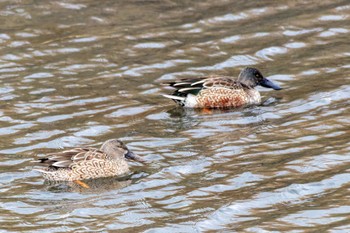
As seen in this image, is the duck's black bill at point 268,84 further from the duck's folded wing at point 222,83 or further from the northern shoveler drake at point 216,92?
the duck's folded wing at point 222,83

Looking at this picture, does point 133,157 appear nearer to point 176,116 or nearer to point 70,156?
point 70,156

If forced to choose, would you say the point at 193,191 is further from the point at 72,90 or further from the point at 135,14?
the point at 135,14

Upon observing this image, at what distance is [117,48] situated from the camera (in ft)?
55.9

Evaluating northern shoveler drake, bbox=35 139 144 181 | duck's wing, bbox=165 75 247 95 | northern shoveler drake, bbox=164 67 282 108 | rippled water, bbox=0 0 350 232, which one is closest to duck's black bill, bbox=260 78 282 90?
northern shoveler drake, bbox=164 67 282 108

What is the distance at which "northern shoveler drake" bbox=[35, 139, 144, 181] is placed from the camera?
1181cm

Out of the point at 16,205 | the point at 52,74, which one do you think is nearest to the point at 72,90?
the point at 52,74

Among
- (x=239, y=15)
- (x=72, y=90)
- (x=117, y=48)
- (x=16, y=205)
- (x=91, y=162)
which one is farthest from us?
(x=239, y=15)

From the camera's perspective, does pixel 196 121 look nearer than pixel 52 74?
Yes

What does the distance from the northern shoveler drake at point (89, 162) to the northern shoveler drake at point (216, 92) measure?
2.76 metres

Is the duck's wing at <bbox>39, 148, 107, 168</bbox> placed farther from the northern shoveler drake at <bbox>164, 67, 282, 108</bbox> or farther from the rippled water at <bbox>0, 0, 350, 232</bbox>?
the northern shoveler drake at <bbox>164, 67, 282, 108</bbox>

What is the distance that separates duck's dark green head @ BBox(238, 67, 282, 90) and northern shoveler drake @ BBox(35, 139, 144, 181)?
3504mm

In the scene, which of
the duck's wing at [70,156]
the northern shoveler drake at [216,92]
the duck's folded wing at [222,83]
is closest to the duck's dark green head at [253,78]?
the northern shoveler drake at [216,92]

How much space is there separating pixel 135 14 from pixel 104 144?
22.4 ft

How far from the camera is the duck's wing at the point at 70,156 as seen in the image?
11.8 m
